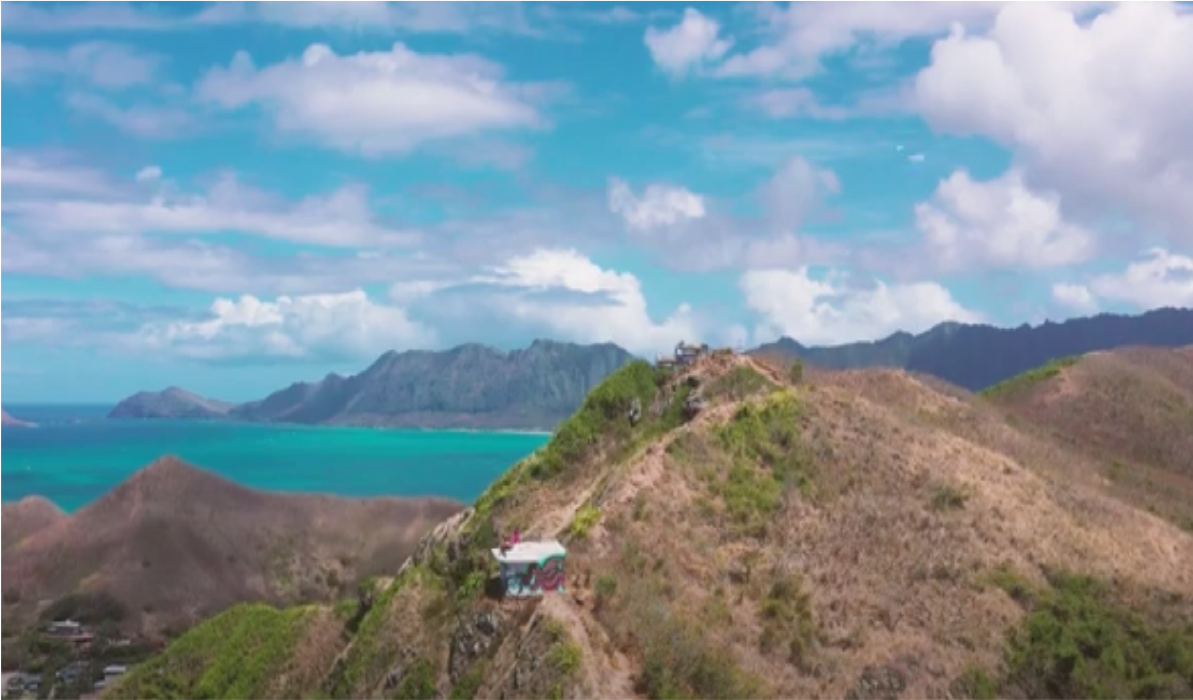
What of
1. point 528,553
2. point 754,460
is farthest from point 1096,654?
point 528,553

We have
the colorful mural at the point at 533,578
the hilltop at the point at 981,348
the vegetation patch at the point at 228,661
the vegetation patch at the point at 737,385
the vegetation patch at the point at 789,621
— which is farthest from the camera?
the hilltop at the point at 981,348

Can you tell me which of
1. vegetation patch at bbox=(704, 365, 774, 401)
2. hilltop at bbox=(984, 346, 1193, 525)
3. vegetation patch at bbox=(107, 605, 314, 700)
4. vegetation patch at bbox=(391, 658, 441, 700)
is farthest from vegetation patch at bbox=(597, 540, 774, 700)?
hilltop at bbox=(984, 346, 1193, 525)

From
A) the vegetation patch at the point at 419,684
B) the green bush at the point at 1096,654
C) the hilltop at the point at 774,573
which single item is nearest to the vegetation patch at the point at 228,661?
the hilltop at the point at 774,573

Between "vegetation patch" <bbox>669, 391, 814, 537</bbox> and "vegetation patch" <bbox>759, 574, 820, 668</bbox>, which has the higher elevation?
"vegetation patch" <bbox>669, 391, 814, 537</bbox>

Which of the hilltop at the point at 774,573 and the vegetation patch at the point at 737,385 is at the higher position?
the vegetation patch at the point at 737,385

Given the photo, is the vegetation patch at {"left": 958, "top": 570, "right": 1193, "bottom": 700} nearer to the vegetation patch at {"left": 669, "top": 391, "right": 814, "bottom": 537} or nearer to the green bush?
the green bush

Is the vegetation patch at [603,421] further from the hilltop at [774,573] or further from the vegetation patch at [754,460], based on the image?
the vegetation patch at [754,460]
